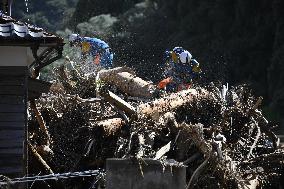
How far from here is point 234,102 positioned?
36.4 ft

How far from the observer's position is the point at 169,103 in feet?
34.9

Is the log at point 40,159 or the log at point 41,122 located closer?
the log at point 40,159

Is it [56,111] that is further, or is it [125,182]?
[56,111]

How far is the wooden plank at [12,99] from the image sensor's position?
8398mm

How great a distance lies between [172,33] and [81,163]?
2562 centimetres

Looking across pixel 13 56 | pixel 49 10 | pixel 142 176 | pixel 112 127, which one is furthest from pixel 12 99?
pixel 49 10

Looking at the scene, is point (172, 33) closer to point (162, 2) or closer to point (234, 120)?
point (162, 2)

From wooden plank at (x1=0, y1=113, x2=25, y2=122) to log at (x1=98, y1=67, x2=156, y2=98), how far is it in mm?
4011

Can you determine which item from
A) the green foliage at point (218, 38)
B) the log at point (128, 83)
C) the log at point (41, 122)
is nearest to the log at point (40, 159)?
the log at point (41, 122)

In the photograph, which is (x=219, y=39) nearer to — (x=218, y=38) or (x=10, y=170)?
(x=218, y=38)

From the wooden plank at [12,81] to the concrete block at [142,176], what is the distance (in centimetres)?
158

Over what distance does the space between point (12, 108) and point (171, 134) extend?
248 centimetres

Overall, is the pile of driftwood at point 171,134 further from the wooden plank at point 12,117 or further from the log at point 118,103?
the wooden plank at point 12,117

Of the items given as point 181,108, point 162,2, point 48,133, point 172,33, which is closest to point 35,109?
point 48,133
